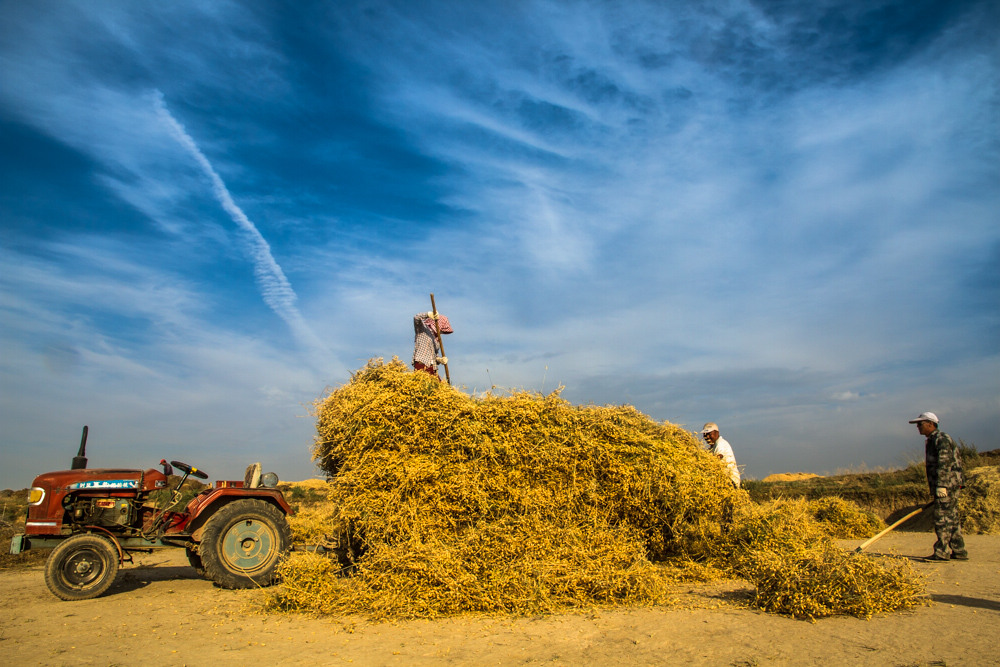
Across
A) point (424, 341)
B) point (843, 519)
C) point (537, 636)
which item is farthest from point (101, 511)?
point (843, 519)

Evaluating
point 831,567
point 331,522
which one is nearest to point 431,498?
point 331,522

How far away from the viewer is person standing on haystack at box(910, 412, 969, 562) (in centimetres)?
750

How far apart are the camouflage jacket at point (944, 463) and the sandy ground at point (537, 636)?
1706 millimetres

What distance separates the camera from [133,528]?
737 centimetres

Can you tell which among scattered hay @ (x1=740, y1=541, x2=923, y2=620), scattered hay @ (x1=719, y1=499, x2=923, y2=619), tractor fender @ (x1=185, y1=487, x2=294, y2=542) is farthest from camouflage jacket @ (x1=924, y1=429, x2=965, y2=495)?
tractor fender @ (x1=185, y1=487, x2=294, y2=542)

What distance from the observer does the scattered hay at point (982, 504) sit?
9992mm

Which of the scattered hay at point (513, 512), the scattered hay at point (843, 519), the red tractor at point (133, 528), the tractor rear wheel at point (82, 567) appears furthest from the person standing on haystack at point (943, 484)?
the tractor rear wheel at point (82, 567)

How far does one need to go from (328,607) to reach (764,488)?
13.1 meters

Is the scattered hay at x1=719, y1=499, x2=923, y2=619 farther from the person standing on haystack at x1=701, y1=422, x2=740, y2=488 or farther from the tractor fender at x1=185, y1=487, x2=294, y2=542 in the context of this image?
the tractor fender at x1=185, y1=487, x2=294, y2=542

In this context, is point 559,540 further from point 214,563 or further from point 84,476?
point 84,476

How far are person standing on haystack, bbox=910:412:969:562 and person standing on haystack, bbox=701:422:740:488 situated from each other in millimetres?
2656

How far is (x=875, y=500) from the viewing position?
12281 millimetres

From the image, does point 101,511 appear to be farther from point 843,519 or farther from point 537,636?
point 843,519

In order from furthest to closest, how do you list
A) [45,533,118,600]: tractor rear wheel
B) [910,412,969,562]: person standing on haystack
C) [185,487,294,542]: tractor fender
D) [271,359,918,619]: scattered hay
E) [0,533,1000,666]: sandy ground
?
1. [910,412,969,562]: person standing on haystack
2. [185,487,294,542]: tractor fender
3. [45,533,118,600]: tractor rear wheel
4. [271,359,918,619]: scattered hay
5. [0,533,1000,666]: sandy ground
